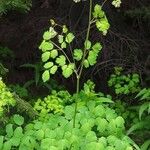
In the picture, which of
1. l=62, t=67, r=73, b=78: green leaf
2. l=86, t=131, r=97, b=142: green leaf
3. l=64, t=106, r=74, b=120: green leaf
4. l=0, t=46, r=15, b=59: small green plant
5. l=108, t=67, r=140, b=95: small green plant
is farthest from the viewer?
l=0, t=46, r=15, b=59: small green plant

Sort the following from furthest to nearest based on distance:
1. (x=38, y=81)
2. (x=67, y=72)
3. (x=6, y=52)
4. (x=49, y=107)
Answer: (x=6, y=52) → (x=38, y=81) → (x=49, y=107) → (x=67, y=72)

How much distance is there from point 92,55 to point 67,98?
121 cm

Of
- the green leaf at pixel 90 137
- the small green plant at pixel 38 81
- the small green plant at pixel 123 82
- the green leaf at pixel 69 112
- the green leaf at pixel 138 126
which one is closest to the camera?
the green leaf at pixel 90 137

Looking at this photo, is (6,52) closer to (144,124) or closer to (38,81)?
(38,81)

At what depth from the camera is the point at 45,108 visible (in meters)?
4.25

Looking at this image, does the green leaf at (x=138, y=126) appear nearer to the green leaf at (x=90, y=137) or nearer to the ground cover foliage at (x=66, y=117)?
the ground cover foliage at (x=66, y=117)

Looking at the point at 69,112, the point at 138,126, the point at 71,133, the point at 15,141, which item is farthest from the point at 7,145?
the point at 138,126

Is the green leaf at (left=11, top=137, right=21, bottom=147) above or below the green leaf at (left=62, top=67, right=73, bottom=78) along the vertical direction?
below

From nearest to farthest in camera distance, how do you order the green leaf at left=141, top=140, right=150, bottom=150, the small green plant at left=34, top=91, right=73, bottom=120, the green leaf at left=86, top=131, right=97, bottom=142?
the green leaf at left=86, top=131, right=97, bottom=142
the small green plant at left=34, top=91, right=73, bottom=120
the green leaf at left=141, top=140, right=150, bottom=150

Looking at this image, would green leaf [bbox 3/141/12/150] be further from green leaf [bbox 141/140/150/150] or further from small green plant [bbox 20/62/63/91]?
small green plant [bbox 20/62/63/91]

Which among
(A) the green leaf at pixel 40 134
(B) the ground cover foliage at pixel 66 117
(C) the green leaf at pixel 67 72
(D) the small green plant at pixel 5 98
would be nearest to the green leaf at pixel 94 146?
(B) the ground cover foliage at pixel 66 117

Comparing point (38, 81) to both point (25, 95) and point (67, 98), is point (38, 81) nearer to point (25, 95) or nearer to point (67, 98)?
point (25, 95)

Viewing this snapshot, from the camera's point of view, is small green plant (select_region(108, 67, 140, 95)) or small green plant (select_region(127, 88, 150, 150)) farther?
small green plant (select_region(108, 67, 140, 95))

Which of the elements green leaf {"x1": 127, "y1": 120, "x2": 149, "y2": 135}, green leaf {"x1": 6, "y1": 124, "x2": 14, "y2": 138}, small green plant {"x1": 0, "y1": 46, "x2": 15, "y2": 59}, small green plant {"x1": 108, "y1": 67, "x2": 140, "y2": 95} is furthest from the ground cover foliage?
small green plant {"x1": 0, "y1": 46, "x2": 15, "y2": 59}
